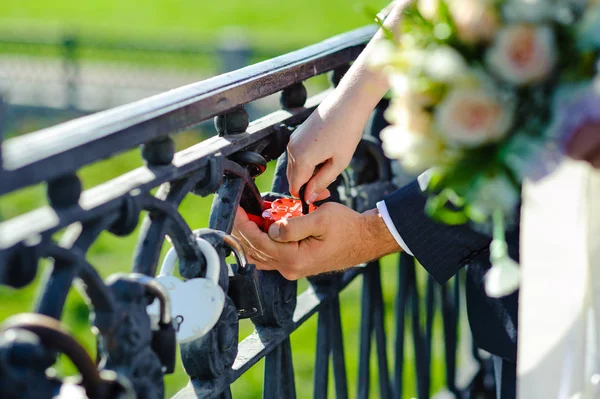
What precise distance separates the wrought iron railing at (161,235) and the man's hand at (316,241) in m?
0.06

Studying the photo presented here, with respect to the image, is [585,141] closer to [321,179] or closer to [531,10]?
[531,10]

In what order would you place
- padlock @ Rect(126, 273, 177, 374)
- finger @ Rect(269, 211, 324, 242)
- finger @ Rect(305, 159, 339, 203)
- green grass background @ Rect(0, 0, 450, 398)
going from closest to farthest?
padlock @ Rect(126, 273, 177, 374), finger @ Rect(269, 211, 324, 242), finger @ Rect(305, 159, 339, 203), green grass background @ Rect(0, 0, 450, 398)

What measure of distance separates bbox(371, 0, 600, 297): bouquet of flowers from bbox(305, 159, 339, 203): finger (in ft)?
2.41

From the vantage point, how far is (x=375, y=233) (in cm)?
203

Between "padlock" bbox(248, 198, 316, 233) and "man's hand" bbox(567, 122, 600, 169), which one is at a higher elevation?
"man's hand" bbox(567, 122, 600, 169)

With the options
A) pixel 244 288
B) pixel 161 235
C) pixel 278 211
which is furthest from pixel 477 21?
pixel 278 211

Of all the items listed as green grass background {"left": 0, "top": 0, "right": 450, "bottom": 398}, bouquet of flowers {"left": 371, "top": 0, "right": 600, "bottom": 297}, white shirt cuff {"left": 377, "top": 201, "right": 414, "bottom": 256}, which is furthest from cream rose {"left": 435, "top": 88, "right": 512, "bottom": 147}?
green grass background {"left": 0, "top": 0, "right": 450, "bottom": 398}

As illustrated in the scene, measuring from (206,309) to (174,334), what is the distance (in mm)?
142

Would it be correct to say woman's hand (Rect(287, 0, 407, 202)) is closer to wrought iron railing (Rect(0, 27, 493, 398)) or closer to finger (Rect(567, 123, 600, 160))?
wrought iron railing (Rect(0, 27, 493, 398))

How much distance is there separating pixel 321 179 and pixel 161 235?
23.8 inches

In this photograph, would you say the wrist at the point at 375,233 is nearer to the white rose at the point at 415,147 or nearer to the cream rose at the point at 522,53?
the white rose at the point at 415,147

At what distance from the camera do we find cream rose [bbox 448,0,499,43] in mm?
1162

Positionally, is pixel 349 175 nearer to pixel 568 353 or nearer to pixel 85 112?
pixel 568 353

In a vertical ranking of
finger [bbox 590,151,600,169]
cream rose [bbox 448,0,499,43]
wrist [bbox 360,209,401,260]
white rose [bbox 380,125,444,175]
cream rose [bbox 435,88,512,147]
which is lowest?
wrist [bbox 360,209,401,260]
